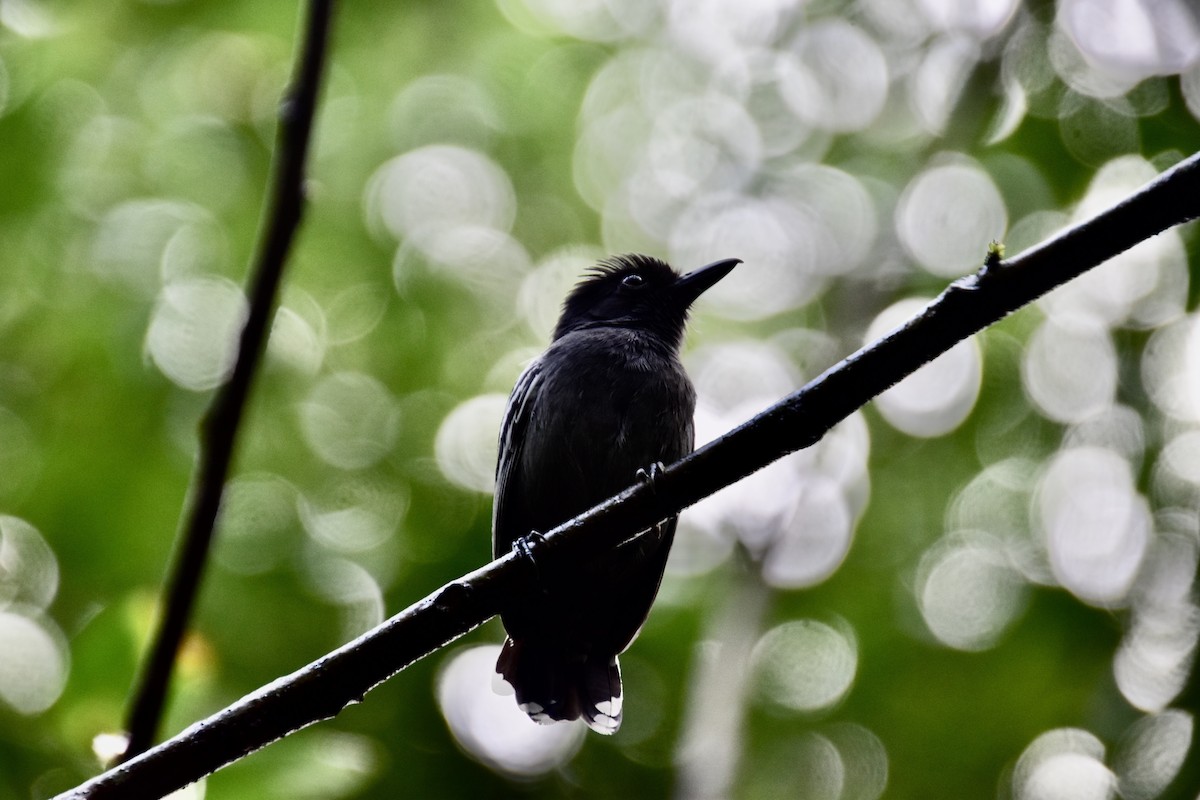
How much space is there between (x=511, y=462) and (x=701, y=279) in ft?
4.27

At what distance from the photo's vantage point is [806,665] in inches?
256

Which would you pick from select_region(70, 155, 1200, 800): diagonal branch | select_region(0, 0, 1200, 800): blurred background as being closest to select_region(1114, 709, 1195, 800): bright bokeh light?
select_region(0, 0, 1200, 800): blurred background

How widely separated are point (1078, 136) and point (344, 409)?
453 cm

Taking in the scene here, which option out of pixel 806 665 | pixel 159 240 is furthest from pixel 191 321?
pixel 806 665

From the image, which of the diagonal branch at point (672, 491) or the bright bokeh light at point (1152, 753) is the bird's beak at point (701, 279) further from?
the bright bokeh light at point (1152, 753)

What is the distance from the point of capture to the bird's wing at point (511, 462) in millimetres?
4719

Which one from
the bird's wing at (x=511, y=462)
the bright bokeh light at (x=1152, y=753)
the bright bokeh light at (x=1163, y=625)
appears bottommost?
the bright bokeh light at (x=1152, y=753)

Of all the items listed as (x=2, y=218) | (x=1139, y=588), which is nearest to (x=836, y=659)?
(x=1139, y=588)

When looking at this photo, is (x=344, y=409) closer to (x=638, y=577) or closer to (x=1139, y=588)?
(x=638, y=577)

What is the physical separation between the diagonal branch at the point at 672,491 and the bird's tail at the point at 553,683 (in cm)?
190

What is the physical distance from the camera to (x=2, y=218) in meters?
6.34

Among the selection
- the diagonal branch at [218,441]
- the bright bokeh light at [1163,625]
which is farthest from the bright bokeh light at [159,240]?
the bright bokeh light at [1163,625]

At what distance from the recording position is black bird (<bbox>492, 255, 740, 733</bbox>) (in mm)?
4496

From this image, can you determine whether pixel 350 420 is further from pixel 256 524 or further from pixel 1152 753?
pixel 1152 753
